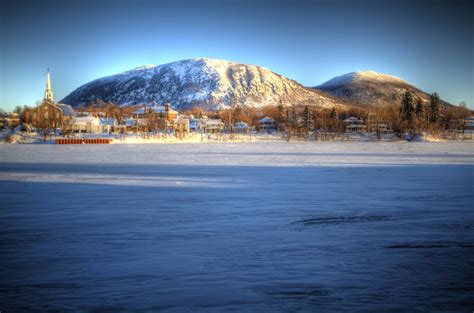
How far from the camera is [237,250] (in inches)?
292

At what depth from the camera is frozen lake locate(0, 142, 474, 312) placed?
17.7ft

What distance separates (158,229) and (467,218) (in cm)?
700

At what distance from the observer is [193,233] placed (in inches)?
343

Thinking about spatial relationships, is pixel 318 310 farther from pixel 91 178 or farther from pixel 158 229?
pixel 91 178

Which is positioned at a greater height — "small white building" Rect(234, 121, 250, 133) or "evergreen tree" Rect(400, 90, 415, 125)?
"evergreen tree" Rect(400, 90, 415, 125)

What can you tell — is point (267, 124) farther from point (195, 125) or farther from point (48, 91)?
point (48, 91)

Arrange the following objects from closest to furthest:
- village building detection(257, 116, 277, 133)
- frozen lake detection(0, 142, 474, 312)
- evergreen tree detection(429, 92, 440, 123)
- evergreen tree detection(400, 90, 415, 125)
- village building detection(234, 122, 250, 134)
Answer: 1. frozen lake detection(0, 142, 474, 312)
2. evergreen tree detection(400, 90, 415, 125)
3. evergreen tree detection(429, 92, 440, 123)
4. village building detection(234, 122, 250, 134)
5. village building detection(257, 116, 277, 133)

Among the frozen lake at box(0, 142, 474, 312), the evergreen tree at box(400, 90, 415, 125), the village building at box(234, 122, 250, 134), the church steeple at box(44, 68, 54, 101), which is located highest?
the church steeple at box(44, 68, 54, 101)

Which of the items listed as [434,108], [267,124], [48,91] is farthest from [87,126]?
[434,108]

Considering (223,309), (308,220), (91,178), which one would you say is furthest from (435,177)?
(223,309)

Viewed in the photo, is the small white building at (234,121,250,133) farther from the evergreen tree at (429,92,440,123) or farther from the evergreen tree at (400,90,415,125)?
the evergreen tree at (429,92,440,123)

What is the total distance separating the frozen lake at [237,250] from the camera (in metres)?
5.39

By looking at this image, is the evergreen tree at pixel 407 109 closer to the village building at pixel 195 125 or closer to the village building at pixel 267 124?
the village building at pixel 267 124

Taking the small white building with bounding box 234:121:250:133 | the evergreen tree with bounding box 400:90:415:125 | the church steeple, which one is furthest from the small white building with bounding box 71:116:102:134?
the evergreen tree with bounding box 400:90:415:125
